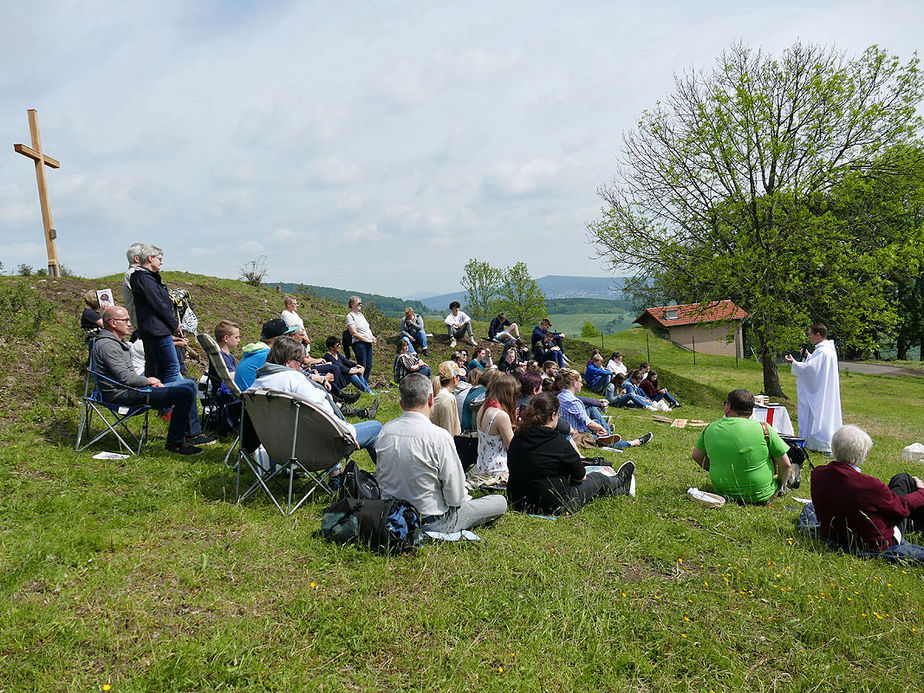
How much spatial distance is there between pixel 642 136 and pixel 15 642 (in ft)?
76.0

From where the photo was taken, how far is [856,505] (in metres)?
4.21

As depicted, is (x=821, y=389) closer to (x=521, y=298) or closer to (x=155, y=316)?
(x=155, y=316)

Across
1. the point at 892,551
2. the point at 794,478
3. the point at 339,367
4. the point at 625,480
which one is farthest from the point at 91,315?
the point at 892,551

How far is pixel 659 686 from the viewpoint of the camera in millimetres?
2746

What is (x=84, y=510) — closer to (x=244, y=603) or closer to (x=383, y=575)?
(x=244, y=603)

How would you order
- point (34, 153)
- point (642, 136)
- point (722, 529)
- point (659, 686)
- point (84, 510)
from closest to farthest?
point (659, 686) < point (84, 510) < point (722, 529) < point (34, 153) < point (642, 136)

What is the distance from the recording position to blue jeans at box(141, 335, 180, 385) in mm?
6387

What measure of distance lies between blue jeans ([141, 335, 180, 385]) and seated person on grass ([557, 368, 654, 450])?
5.12m

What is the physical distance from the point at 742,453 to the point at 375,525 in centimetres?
364

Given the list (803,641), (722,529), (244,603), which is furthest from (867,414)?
(244,603)

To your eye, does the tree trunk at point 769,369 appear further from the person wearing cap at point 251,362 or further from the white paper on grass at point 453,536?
the white paper on grass at point 453,536

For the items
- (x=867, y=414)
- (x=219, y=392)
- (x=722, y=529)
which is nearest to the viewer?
(x=722, y=529)

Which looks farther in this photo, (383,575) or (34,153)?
(34,153)

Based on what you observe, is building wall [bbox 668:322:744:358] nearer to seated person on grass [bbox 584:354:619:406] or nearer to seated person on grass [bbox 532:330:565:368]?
seated person on grass [bbox 532:330:565:368]
